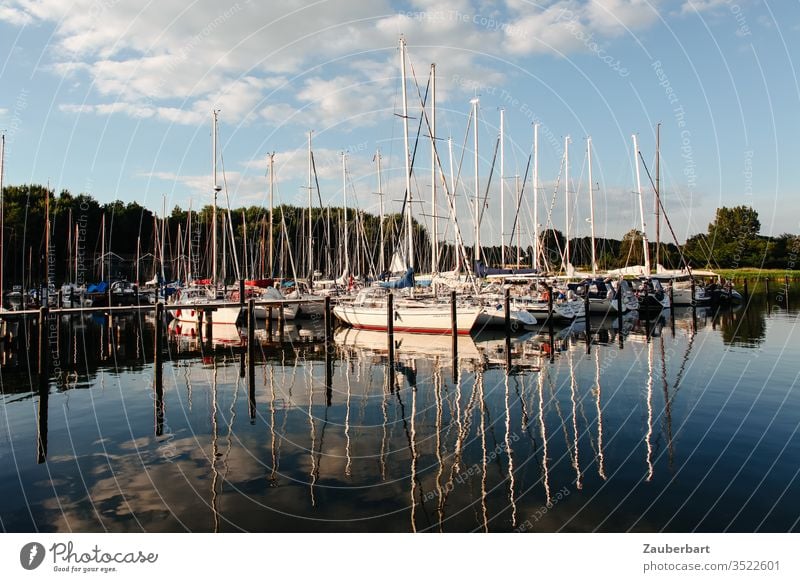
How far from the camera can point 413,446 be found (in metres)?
12.9

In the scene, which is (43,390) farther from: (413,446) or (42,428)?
(413,446)

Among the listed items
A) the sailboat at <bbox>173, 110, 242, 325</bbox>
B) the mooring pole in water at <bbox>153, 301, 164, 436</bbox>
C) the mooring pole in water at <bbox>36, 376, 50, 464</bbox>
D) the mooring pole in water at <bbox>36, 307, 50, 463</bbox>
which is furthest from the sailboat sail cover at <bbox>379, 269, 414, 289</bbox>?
the mooring pole in water at <bbox>36, 376, 50, 464</bbox>

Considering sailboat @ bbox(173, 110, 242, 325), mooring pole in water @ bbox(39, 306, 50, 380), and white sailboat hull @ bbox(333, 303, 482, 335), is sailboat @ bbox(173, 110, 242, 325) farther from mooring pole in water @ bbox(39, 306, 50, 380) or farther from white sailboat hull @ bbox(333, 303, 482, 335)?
mooring pole in water @ bbox(39, 306, 50, 380)

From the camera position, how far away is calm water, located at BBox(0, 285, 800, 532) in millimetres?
9406

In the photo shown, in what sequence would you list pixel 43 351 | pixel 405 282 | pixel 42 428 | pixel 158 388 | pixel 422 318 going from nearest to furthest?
Result: pixel 42 428, pixel 43 351, pixel 158 388, pixel 422 318, pixel 405 282

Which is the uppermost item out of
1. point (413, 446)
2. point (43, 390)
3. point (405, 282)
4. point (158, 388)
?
point (405, 282)

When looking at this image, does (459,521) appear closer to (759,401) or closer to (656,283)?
(759,401)

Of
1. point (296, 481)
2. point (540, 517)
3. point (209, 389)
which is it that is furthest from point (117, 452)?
point (540, 517)

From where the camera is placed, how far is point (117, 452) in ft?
42.6

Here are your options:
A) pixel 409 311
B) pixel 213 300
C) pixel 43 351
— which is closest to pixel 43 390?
pixel 43 351

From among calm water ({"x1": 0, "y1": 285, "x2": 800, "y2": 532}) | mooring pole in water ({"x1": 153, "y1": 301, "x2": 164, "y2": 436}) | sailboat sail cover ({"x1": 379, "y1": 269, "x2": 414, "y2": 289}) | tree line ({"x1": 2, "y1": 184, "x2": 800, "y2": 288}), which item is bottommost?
calm water ({"x1": 0, "y1": 285, "x2": 800, "y2": 532})

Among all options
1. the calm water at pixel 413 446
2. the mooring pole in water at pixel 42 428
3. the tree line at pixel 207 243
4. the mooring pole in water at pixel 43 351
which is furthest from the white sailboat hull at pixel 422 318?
the tree line at pixel 207 243

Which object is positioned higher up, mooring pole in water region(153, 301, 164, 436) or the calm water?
mooring pole in water region(153, 301, 164, 436)

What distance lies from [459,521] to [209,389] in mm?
13473
